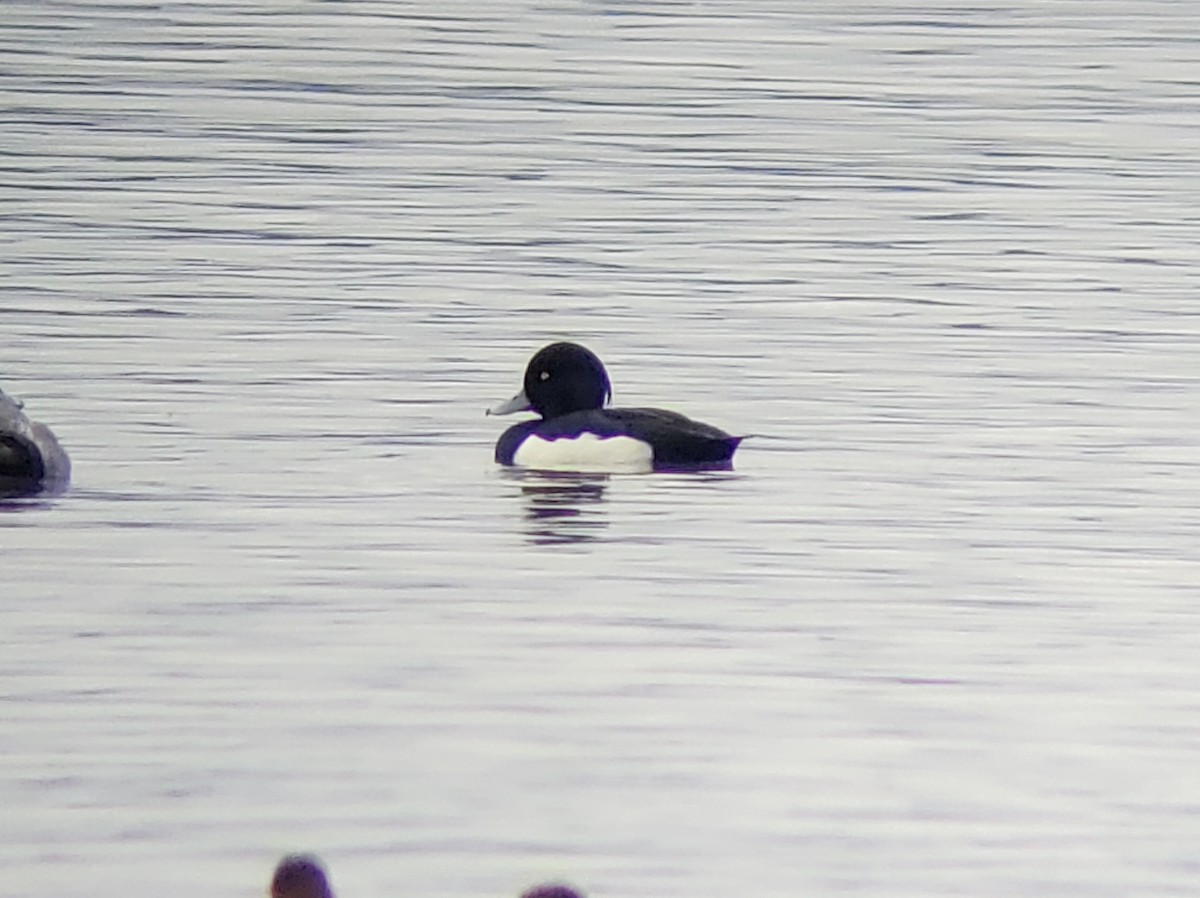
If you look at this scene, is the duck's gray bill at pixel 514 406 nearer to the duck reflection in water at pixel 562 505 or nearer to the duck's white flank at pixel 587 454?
the duck's white flank at pixel 587 454

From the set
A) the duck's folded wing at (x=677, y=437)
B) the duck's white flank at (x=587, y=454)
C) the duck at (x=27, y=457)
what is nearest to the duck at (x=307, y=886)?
the duck at (x=27, y=457)

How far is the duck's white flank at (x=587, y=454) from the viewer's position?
16156 millimetres

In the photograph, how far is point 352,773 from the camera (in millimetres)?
9820

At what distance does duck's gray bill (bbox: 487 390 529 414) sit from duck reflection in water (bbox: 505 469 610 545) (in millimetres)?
841

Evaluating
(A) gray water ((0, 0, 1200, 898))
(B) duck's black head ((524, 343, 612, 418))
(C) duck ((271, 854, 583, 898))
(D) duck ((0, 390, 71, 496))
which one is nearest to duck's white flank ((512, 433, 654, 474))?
(A) gray water ((0, 0, 1200, 898))

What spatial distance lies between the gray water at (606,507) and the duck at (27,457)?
0.28m

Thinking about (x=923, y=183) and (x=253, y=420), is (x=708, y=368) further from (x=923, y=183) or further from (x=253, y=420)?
(x=923, y=183)

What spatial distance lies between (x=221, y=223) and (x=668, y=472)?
963cm

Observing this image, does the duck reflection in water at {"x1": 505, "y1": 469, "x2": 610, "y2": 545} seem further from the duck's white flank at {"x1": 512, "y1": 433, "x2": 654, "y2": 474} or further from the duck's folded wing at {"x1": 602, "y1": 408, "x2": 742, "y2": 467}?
the duck's folded wing at {"x1": 602, "y1": 408, "x2": 742, "y2": 467}

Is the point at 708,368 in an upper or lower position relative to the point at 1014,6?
lower

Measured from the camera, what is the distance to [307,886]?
6195mm

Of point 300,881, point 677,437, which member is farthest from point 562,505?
point 300,881

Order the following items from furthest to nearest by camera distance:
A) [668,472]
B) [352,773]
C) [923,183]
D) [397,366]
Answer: [923,183], [397,366], [668,472], [352,773]

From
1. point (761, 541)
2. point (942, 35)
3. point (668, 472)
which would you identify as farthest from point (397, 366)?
point (942, 35)
